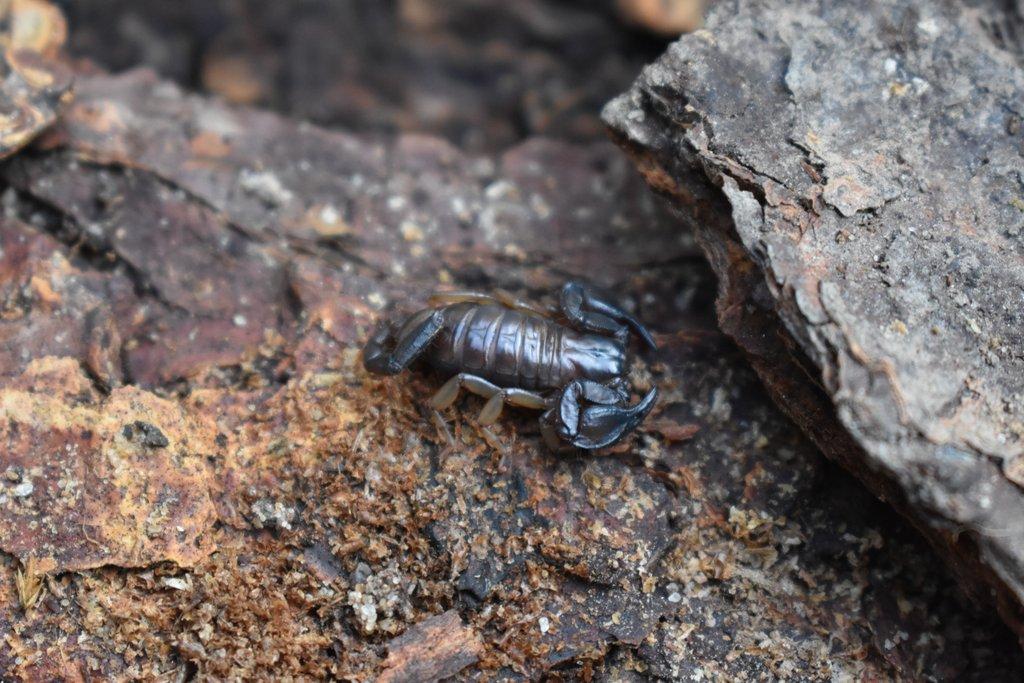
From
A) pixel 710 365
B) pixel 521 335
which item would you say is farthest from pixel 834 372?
pixel 521 335

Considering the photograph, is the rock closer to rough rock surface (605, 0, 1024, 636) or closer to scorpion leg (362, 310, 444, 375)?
scorpion leg (362, 310, 444, 375)

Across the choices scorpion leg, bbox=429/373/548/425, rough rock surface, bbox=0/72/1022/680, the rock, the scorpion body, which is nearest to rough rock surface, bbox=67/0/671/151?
rough rock surface, bbox=0/72/1022/680

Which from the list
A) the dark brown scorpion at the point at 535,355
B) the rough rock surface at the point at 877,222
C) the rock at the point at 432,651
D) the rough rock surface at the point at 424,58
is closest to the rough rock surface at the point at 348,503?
the rock at the point at 432,651

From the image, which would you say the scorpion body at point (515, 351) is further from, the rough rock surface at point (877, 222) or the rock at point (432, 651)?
the rock at point (432, 651)

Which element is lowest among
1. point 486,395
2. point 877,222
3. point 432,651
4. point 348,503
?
point 432,651

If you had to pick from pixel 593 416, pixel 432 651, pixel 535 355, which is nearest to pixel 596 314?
pixel 535 355

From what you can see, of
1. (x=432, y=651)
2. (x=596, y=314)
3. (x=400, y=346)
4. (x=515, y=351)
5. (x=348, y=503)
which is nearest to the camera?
(x=432, y=651)

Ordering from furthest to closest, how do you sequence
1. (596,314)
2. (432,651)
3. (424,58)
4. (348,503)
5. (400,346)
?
(424,58)
(596,314)
(400,346)
(348,503)
(432,651)

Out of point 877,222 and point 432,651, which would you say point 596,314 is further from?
point 432,651
